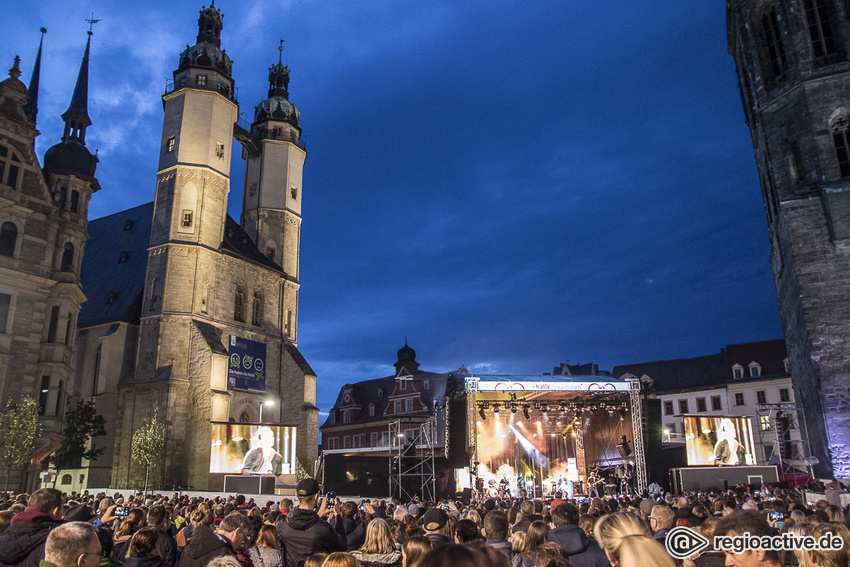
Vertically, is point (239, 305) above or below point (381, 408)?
above

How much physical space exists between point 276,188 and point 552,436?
24931 mm

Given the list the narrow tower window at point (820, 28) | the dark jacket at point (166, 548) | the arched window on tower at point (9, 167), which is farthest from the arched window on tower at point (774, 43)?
the arched window on tower at point (9, 167)

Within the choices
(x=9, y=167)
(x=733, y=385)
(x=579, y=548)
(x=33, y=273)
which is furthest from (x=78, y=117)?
(x=733, y=385)

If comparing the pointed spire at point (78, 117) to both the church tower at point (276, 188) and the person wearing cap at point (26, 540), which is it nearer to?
the church tower at point (276, 188)

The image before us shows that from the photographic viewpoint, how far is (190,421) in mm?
31000

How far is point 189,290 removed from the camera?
107 feet

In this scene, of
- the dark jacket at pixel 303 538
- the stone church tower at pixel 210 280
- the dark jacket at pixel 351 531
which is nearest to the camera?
the dark jacket at pixel 303 538

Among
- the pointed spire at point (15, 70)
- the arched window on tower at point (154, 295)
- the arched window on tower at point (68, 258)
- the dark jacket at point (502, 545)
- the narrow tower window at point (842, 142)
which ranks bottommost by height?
the dark jacket at point (502, 545)

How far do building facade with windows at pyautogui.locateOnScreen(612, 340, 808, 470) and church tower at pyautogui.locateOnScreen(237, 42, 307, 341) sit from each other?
88.9 ft

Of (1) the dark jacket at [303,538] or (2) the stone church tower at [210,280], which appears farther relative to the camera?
(2) the stone church tower at [210,280]

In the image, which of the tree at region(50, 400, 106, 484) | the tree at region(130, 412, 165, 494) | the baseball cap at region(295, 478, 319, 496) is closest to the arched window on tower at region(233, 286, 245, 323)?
the tree at region(130, 412, 165, 494)

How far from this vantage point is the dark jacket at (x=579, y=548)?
475cm

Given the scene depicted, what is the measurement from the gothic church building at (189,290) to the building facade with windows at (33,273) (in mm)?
126

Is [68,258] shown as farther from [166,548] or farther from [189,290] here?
[166,548]
